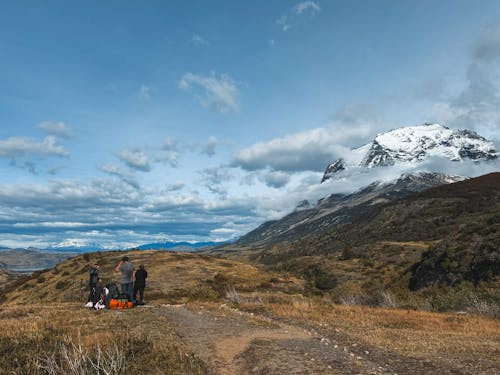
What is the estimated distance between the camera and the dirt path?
37.1 ft

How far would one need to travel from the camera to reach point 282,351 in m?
12.8

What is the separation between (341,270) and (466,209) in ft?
305

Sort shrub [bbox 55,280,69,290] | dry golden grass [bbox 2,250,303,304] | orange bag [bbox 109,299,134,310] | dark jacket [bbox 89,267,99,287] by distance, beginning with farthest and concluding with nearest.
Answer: shrub [bbox 55,280,69,290] → dry golden grass [bbox 2,250,303,304] → dark jacket [bbox 89,267,99,287] → orange bag [bbox 109,299,134,310]

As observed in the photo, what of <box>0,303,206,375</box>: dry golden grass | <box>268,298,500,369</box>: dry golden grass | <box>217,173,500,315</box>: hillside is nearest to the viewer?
<box>0,303,206,375</box>: dry golden grass

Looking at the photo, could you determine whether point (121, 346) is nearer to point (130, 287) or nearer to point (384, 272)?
point (130, 287)

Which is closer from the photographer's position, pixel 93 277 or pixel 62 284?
pixel 93 277

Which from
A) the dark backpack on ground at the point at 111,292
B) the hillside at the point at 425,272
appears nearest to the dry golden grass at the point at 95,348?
the dark backpack on ground at the point at 111,292

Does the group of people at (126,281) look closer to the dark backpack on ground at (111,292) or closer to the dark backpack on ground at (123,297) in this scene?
the dark backpack on ground at (123,297)

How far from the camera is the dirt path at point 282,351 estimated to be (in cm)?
1130

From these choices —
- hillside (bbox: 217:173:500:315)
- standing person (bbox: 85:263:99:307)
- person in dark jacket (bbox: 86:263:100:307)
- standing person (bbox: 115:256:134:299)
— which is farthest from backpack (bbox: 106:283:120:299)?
hillside (bbox: 217:173:500:315)

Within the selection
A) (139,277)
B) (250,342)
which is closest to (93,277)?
(139,277)

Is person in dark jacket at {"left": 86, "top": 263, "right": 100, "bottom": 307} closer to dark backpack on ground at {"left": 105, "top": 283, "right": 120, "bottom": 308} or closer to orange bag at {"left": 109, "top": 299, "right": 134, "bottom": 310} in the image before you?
dark backpack on ground at {"left": 105, "top": 283, "right": 120, "bottom": 308}

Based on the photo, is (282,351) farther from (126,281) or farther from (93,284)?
(93,284)

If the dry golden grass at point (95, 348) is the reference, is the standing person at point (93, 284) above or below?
above
